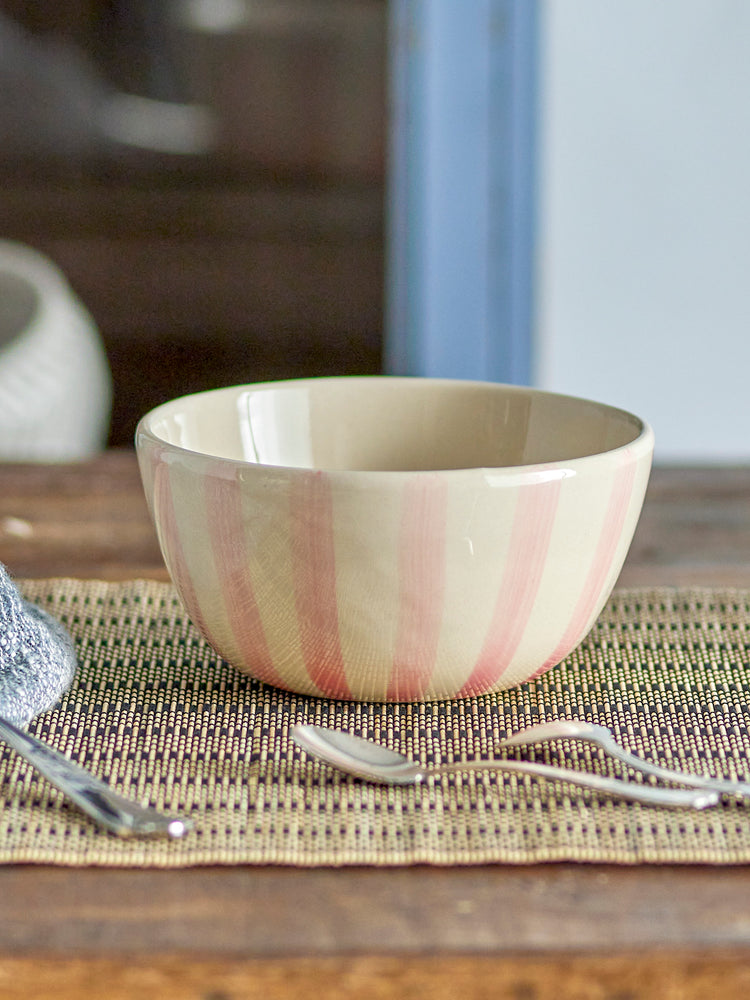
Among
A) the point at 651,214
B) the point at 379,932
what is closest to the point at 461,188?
the point at 651,214

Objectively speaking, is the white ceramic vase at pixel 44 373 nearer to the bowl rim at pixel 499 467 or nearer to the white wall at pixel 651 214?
the bowl rim at pixel 499 467

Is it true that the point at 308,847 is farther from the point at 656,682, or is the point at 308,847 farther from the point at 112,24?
the point at 112,24

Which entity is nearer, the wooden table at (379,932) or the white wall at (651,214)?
the wooden table at (379,932)

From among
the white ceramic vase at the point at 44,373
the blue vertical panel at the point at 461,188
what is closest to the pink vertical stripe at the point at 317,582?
the white ceramic vase at the point at 44,373

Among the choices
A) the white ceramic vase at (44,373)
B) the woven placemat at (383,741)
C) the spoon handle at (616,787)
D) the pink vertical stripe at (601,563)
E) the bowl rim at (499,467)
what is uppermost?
the bowl rim at (499,467)

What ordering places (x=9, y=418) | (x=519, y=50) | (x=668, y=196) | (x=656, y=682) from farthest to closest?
(x=668, y=196), (x=519, y=50), (x=9, y=418), (x=656, y=682)

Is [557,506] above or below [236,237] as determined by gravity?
above

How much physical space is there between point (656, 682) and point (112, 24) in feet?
4.79

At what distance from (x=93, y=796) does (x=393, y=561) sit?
0.09 meters

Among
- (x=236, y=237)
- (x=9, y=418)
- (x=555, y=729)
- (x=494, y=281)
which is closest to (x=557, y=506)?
(x=555, y=729)

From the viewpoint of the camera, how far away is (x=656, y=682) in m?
0.30

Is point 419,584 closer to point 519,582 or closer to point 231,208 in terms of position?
point 519,582

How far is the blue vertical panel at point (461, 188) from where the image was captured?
4.61ft

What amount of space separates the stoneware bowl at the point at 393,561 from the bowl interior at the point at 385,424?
5cm
